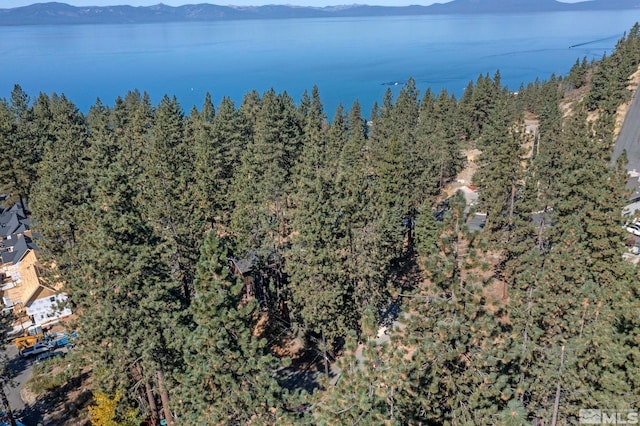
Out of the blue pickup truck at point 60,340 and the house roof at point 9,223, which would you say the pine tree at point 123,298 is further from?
the house roof at point 9,223

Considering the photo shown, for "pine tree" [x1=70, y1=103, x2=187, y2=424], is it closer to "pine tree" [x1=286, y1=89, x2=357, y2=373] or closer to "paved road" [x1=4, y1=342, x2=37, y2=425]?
"pine tree" [x1=286, y1=89, x2=357, y2=373]

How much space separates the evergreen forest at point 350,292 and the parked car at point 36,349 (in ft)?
22.1

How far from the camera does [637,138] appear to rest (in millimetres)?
60469

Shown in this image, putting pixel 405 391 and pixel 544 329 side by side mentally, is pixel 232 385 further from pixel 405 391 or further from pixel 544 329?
pixel 544 329

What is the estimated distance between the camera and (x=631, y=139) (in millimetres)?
60719

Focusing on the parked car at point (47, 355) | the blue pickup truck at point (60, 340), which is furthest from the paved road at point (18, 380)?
the blue pickup truck at point (60, 340)

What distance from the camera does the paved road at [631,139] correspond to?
185ft

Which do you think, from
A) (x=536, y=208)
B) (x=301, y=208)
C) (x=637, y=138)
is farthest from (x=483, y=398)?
(x=637, y=138)

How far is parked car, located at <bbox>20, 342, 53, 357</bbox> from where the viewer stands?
95.8 ft

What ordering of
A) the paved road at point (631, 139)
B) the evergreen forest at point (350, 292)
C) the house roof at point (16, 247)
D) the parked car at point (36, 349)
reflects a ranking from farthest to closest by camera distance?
the paved road at point (631, 139)
the house roof at point (16, 247)
the parked car at point (36, 349)
the evergreen forest at point (350, 292)

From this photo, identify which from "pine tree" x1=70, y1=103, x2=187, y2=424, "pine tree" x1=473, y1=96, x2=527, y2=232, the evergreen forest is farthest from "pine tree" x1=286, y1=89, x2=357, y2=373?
"pine tree" x1=473, y1=96, x2=527, y2=232

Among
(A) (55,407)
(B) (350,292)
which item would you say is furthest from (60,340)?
(B) (350,292)

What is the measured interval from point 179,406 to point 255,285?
16.2 meters

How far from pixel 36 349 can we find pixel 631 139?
71.9m
